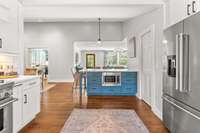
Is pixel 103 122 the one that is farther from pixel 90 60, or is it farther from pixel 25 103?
pixel 90 60

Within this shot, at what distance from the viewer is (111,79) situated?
294 inches

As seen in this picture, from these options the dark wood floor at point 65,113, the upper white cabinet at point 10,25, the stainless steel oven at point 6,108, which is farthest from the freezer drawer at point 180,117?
the upper white cabinet at point 10,25

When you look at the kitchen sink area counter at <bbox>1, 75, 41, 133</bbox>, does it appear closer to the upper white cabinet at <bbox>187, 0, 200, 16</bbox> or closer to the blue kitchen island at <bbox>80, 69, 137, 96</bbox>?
the upper white cabinet at <bbox>187, 0, 200, 16</bbox>

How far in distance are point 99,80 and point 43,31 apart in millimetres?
5592

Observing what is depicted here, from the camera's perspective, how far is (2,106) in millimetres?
2625

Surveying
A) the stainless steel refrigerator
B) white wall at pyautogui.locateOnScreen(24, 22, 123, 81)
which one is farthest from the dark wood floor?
white wall at pyautogui.locateOnScreen(24, 22, 123, 81)

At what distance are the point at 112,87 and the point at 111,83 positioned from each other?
142 mm

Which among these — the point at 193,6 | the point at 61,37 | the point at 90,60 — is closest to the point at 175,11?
the point at 193,6

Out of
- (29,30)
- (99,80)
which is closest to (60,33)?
(29,30)

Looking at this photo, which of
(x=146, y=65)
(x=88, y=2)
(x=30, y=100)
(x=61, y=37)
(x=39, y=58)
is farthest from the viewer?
(x=39, y=58)

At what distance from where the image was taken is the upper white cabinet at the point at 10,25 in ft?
11.5

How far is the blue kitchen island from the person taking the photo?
7430 millimetres

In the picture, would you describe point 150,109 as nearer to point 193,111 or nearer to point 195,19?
point 193,111

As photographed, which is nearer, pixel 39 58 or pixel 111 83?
pixel 111 83
